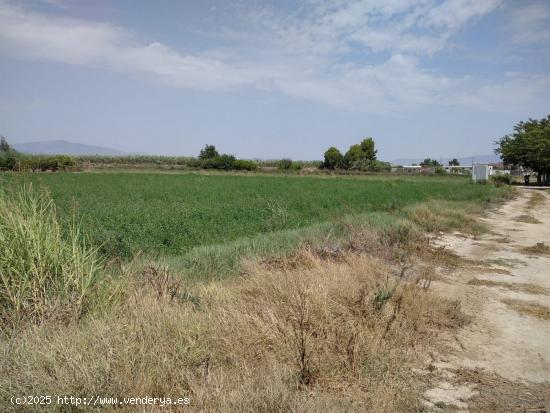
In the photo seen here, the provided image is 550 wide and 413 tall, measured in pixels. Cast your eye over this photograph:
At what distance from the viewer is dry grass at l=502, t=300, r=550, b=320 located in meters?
6.34

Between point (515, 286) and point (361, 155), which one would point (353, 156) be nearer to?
point (361, 155)

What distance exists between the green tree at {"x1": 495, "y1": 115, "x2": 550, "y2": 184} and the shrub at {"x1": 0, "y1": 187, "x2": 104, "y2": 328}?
59.2 meters

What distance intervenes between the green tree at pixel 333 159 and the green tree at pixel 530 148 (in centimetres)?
2906

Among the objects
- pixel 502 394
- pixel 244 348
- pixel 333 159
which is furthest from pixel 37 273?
pixel 333 159

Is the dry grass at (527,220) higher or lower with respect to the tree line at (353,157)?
lower

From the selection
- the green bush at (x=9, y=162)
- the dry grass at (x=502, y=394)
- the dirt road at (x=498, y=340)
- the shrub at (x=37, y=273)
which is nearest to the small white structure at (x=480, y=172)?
the dirt road at (x=498, y=340)

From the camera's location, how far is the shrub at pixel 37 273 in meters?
4.47

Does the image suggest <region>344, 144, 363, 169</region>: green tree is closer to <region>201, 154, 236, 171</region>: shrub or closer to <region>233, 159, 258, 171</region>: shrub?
<region>233, 159, 258, 171</region>: shrub

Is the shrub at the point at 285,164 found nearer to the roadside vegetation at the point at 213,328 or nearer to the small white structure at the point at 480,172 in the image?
the small white structure at the point at 480,172

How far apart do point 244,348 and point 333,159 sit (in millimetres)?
83147

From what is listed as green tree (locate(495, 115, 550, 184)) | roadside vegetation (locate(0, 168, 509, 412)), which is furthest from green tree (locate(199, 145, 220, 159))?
roadside vegetation (locate(0, 168, 509, 412))

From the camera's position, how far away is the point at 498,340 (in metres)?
5.37

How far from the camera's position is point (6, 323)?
444 cm

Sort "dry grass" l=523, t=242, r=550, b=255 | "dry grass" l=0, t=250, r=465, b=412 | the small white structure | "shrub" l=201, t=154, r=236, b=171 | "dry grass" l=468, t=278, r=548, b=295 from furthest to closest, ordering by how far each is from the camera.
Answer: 1. "shrub" l=201, t=154, r=236, b=171
2. the small white structure
3. "dry grass" l=523, t=242, r=550, b=255
4. "dry grass" l=468, t=278, r=548, b=295
5. "dry grass" l=0, t=250, r=465, b=412
